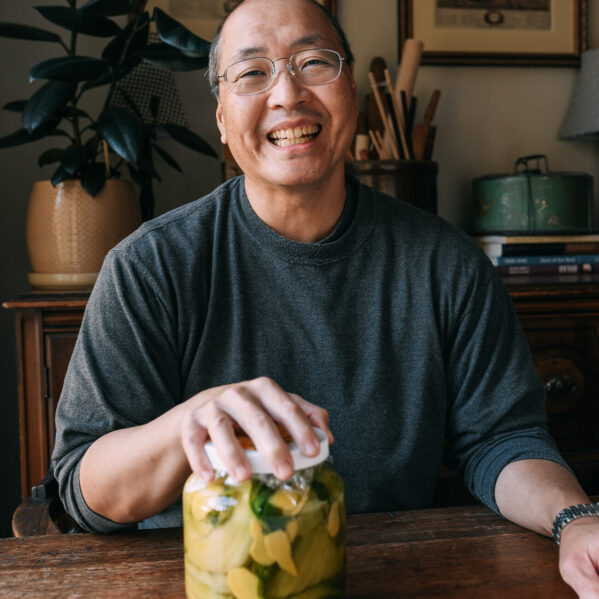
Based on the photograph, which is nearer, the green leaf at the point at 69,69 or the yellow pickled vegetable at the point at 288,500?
the yellow pickled vegetable at the point at 288,500

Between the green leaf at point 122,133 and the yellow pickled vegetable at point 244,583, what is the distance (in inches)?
50.4

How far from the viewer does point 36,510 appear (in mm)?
1029

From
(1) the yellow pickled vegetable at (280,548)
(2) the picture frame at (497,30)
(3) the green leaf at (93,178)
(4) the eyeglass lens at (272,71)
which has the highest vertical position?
(2) the picture frame at (497,30)

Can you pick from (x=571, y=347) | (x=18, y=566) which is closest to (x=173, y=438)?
(x=18, y=566)

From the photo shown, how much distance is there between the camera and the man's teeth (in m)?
1.11

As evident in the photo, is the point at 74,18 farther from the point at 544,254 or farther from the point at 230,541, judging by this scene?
the point at 230,541

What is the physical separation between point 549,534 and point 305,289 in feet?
Answer: 1.63

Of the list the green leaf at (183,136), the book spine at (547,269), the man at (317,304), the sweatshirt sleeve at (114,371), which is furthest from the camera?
the book spine at (547,269)

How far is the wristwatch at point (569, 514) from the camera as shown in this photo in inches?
30.9

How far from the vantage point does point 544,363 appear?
6.04ft

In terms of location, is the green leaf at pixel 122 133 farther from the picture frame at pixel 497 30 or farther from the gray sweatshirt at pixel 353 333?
the picture frame at pixel 497 30

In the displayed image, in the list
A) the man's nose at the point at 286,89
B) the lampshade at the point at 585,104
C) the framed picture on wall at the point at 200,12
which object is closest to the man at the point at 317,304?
the man's nose at the point at 286,89

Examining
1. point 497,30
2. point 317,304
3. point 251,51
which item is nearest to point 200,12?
point 497,30

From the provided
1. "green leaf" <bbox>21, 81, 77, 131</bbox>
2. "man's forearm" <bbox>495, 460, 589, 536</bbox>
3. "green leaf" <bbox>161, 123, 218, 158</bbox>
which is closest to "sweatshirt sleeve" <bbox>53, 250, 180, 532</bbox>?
"man's forearm" <bbox>495, 460, 589, 536</bbox>
